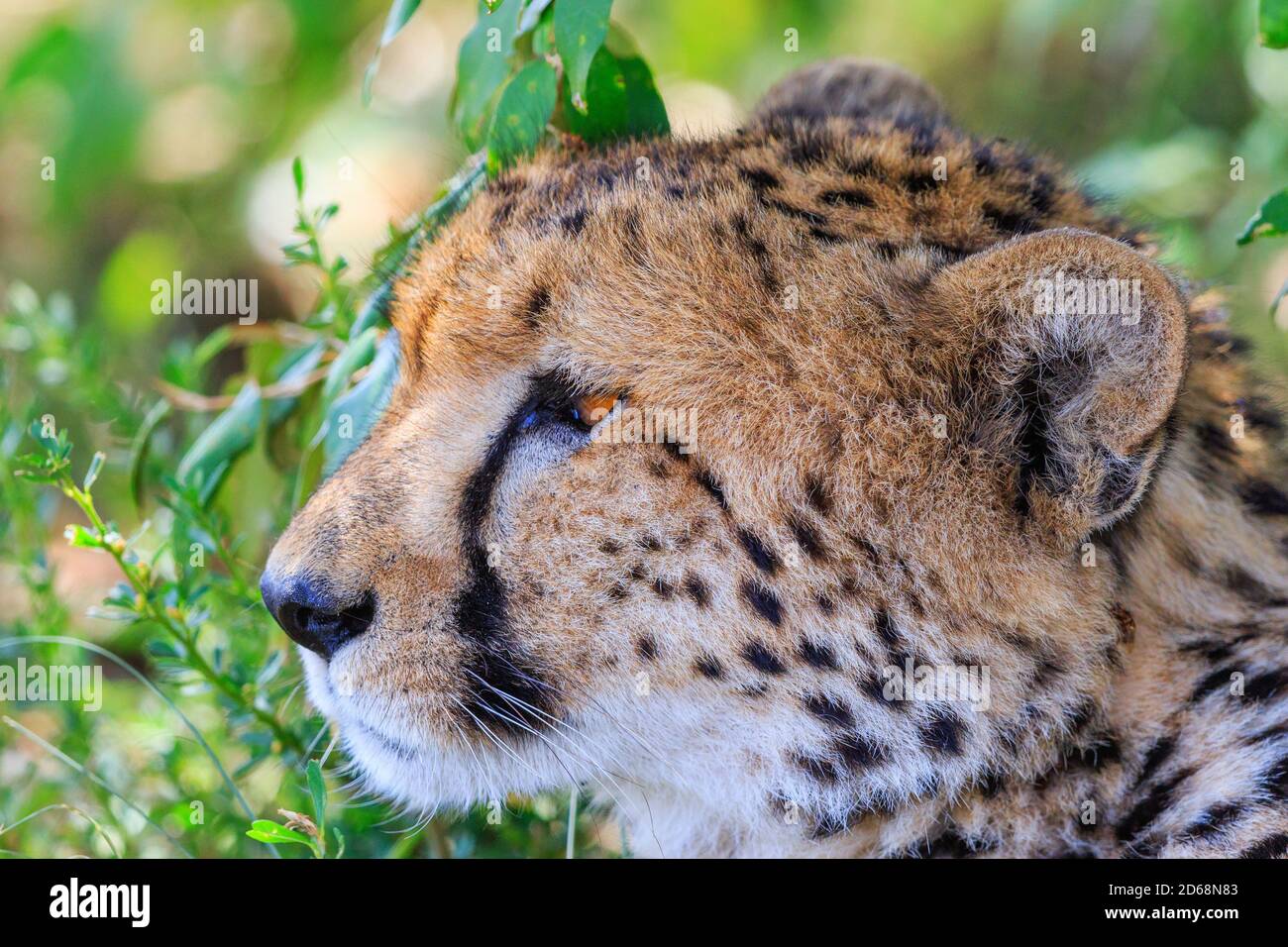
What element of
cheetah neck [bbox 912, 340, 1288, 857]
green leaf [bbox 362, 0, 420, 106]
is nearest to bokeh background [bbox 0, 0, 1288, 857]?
green leaf [bbox 362, 0, 420, 106]

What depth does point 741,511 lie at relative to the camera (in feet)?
6.31

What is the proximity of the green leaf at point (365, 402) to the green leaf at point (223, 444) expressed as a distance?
1.10ft

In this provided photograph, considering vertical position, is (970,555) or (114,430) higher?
(114,430)

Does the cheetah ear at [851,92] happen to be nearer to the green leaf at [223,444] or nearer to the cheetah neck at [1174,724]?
the cheetah neck at [1174,724]

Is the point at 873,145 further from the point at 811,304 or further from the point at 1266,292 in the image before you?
the point at 1266,292

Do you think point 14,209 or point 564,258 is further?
point 14,209

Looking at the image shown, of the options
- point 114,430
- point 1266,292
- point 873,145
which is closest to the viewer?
point 873,145

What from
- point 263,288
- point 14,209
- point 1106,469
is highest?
point 14,209

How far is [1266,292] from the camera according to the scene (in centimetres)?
442

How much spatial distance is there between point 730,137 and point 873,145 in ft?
0.78

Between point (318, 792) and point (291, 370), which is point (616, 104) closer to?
point (291, 370)

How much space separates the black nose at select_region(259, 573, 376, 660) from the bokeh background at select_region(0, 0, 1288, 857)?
2.20ft

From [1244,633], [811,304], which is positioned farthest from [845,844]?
[811,304]

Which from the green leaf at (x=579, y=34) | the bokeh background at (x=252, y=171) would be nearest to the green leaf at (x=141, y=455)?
the bokeh background at (x=252, y=171)
